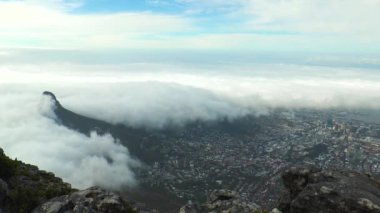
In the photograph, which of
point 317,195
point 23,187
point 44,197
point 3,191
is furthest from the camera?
point 23,187

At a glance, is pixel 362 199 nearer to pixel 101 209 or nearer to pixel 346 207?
pixel 346 207

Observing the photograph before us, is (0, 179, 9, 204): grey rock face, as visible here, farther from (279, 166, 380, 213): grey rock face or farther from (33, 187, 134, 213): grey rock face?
(279, 166, 380, 213): grey rock face

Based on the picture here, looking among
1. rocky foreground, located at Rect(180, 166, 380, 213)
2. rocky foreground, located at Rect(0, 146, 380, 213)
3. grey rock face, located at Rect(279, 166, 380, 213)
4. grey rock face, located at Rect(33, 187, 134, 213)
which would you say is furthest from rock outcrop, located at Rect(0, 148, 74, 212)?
grey rock face, located at Rect(279, 166, 380, 213)

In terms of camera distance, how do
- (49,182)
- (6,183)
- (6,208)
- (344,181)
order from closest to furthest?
(344,181) → (6,208) → (6,183) → (49,182)

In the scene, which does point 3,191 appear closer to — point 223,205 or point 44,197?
point 44,197

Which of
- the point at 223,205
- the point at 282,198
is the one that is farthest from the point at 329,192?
the point at 223,205

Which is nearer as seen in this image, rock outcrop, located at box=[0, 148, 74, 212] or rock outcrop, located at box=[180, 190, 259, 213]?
rock outcrop, located at box=[180, 190, 259, 213]

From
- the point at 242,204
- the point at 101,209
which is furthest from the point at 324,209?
the point at 101,209

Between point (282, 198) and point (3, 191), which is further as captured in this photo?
point (3, 191)
